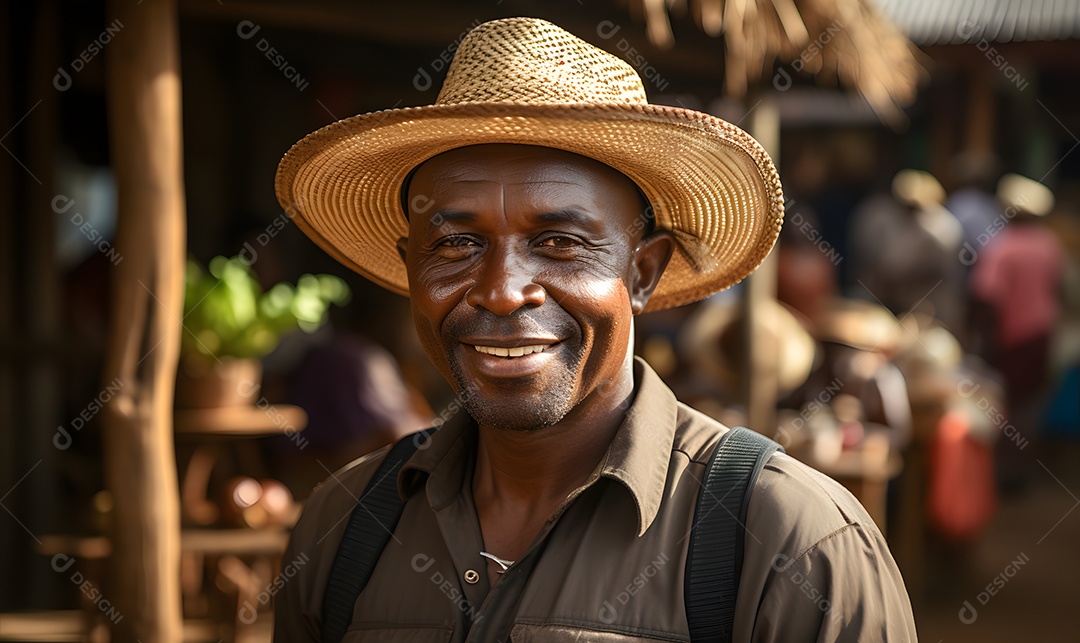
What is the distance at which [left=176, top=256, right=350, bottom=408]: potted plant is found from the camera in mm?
4207

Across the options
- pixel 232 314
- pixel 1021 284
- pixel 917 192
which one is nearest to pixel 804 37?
pixel 232 314

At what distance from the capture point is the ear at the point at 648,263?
1941mm

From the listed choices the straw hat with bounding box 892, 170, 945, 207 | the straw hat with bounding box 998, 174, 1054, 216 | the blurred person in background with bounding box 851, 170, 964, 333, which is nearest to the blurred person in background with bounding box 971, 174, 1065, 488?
the straw hat with bounding box 998, 174, 1054, 216

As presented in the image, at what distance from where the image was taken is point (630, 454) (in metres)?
1.77

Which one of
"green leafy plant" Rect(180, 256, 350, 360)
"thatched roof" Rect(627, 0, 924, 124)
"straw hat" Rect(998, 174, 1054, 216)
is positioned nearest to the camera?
"thatched roof" Rect(627, 0, 924, 124)

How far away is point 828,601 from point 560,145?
0.82 m

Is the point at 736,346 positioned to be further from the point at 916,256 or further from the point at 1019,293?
the point at 1019,293

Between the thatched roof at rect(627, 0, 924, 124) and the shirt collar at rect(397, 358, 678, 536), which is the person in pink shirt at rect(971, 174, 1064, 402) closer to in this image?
the thatched roof at rect(627, 0, 924, 124)

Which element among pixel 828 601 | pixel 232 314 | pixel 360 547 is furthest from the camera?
pixel 232 314

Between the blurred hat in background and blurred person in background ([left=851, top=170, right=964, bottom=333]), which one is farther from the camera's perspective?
blurred person in background ([left=851, top=170, right=964, bottom=333])

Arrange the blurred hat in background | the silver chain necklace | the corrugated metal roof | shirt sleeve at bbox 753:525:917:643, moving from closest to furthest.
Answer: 1. shirt sleeve at bbox 753:525:917:643
2. the silver chain necklace
3. the blurred hat in background
4. the corrugated metal roof

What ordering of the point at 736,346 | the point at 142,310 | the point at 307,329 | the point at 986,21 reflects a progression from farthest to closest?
the point at 986,21
the point at 736,346
the point at 307,329
the point at 142,310

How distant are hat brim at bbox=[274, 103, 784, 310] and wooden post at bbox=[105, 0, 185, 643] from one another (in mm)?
1361

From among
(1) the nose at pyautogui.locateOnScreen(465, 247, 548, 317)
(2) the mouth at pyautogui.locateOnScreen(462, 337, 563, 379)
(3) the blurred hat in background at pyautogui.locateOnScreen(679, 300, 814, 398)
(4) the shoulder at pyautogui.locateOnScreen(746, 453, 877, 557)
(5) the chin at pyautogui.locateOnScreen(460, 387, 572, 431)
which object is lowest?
(3) the blurred hat in background at pyautogui.locateOnScreen(679, 300, 814, 398)
